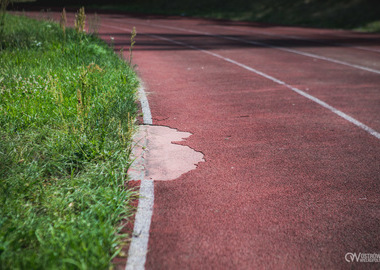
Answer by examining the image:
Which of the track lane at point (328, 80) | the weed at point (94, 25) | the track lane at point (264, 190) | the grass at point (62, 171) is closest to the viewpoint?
the grass at point (62, 171)

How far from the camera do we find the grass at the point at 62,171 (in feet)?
10.1

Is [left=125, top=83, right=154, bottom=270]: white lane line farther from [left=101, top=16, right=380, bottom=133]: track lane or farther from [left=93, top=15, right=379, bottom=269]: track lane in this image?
[left=101, top=16, right=380, bottom=133]: track lane

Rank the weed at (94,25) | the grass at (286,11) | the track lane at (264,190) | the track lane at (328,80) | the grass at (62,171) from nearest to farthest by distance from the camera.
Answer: the grass at (62,171)
the track lane at (264,190)
the track lane at (328,80)
the weed at (94,25)
the grass at (286,11)

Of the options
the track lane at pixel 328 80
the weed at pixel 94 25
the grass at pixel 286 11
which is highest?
the grass at pixel 286 11

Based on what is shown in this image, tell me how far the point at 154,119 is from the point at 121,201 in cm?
280

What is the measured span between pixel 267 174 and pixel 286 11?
26262mm

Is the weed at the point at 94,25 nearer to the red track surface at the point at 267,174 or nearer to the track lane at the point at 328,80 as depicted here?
the red track surface at the point at 267,174

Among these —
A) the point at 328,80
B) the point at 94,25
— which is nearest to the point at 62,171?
the point at 328,80

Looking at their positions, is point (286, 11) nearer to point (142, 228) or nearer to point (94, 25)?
point (94, 25)

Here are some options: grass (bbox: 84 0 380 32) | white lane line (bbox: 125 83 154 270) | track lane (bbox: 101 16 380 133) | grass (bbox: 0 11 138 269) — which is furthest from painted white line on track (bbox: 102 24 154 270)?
grass (bbox: 84 0 380 32)

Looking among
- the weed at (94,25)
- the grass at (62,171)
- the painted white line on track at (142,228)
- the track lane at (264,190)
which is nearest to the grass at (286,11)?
the weed at (94,25)

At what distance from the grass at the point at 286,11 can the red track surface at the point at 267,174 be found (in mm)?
15743

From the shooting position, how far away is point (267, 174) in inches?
184

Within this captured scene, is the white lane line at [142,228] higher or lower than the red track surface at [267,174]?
lower
